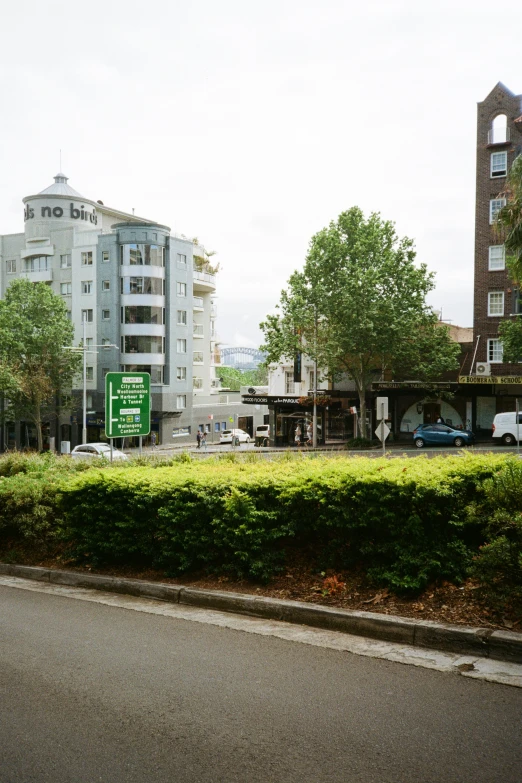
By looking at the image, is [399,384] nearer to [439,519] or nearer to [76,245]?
[76,245]

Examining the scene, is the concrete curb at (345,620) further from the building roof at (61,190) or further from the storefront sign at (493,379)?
the building roof at (61,190)

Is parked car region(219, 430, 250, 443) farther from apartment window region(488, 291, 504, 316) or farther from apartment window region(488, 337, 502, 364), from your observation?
apartment window region(488, 291, 504, 316)

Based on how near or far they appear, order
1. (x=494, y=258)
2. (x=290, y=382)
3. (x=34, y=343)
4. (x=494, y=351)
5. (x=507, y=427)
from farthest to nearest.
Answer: (x=290, y=382)
(x=34, y=343)
(x=494, y=351)
(x=494, y=258)
(x=507, y=427)

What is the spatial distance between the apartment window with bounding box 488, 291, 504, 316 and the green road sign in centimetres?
3783

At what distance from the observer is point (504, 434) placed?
42906 mm

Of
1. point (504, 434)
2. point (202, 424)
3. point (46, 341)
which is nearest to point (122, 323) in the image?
point (46, 341)

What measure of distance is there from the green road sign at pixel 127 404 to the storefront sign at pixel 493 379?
34334mm

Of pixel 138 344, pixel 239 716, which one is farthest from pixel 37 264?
pixel 239 716

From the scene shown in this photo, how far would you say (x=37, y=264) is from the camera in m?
70.5

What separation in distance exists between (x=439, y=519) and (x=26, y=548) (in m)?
6.79

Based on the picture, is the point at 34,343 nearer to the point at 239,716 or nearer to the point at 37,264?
the point at 37,264

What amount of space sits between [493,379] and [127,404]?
35169mm

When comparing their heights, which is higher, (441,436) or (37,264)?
(37,264)

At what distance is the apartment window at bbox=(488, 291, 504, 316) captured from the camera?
4828 centimetres
